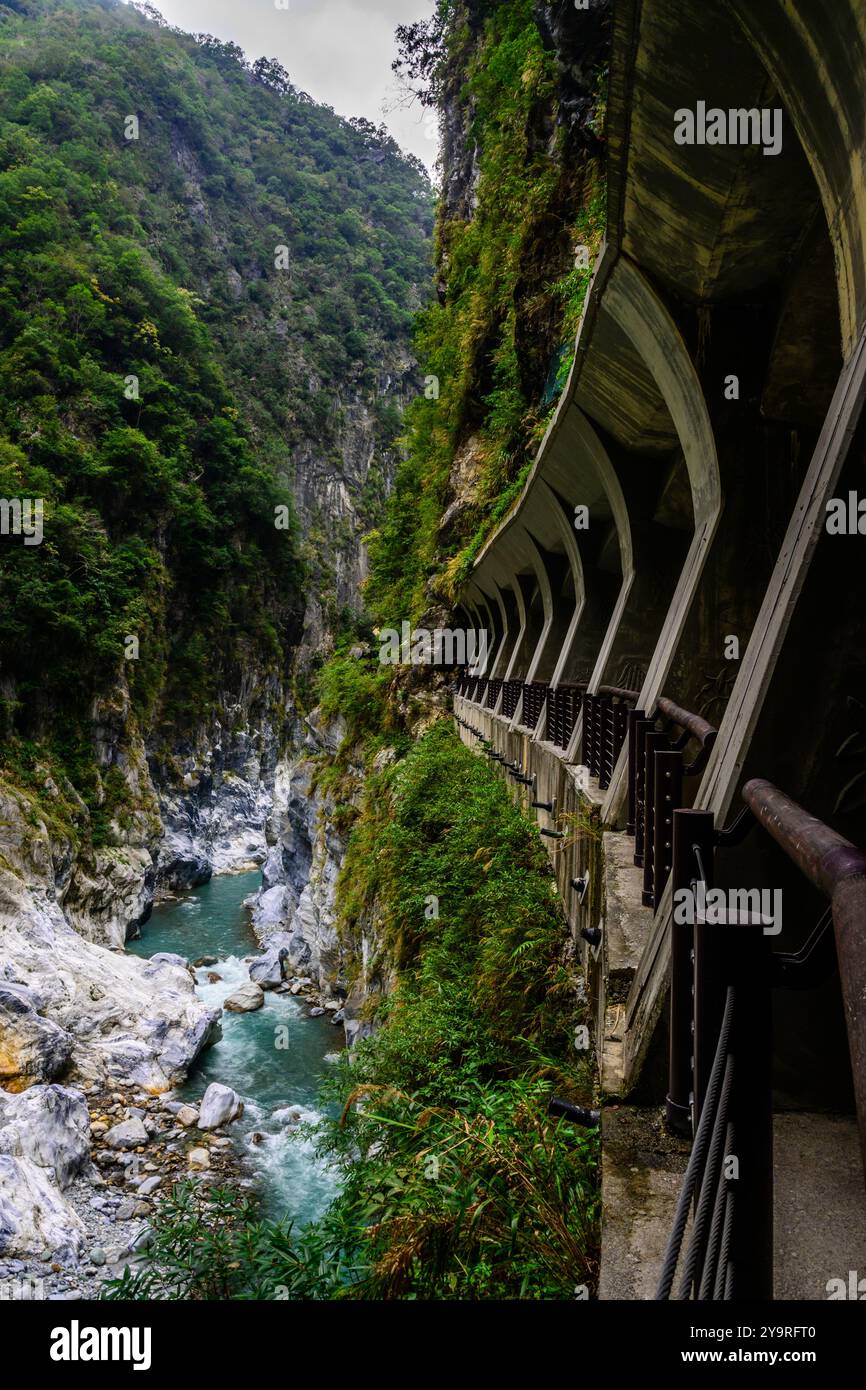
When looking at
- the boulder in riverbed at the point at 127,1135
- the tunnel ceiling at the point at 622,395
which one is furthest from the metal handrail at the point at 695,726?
the boulder in riverbed at the point at 127,1135

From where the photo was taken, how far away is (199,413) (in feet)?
159

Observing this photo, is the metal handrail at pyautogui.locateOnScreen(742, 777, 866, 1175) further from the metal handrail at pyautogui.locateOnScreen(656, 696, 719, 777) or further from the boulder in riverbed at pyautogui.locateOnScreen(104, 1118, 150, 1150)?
the boulder in riverbed at pyautogui.locateOnScreen(104, 1118, 150, 1150)

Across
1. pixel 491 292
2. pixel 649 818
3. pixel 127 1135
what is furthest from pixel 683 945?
pixel 491 292

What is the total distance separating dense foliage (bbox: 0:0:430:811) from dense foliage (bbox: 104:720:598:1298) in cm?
2509

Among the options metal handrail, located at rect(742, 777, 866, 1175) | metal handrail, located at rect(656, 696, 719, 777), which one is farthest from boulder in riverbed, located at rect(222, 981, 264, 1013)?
metal handrail, located at rect(742, 777, 866, 1175)

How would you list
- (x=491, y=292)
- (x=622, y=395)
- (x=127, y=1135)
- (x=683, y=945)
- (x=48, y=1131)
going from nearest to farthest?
(x=683, y=945)
(x=622, y=395)
(x=48, y=1131)
(x=127, y=1135)
(x=491, y=292)

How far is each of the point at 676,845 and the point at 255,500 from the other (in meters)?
50.5

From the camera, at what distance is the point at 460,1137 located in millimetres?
3699

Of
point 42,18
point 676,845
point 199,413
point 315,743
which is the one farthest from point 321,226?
point 676,845

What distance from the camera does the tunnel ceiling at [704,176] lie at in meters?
2.99

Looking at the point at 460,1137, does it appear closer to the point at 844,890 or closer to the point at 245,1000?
the point at 844,890

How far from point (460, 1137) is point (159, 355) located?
1993 inches

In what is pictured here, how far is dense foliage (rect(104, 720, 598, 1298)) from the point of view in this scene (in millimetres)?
3033
